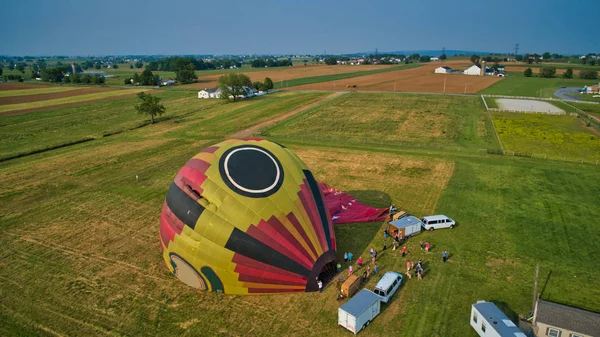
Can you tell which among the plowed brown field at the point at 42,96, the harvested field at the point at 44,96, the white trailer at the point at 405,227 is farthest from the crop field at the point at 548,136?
the plowed brown field at the point at 42,96

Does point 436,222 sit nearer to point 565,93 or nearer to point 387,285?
point 387,285

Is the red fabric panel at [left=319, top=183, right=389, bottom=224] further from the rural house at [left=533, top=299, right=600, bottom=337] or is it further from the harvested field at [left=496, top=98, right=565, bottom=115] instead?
the harvested field at [left=496, top=98, right=565, bottom=115]

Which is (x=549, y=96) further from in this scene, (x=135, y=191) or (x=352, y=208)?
(x=135, y=191)

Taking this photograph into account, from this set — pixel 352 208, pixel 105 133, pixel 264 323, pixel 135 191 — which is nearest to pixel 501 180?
pixel 352 208

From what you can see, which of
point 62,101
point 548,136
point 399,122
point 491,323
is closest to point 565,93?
point 548,136

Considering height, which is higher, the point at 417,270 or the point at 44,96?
the point at 44,96

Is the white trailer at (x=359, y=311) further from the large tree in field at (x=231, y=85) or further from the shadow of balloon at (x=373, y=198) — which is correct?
the large tree in field at (x=231, y=85)
